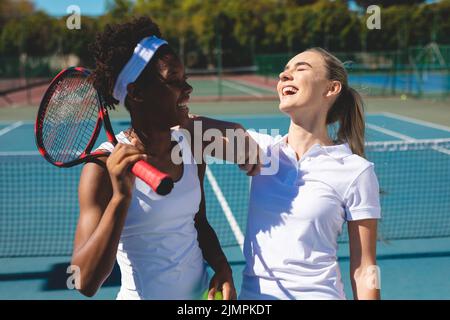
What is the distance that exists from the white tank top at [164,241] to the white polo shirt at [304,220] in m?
0.21

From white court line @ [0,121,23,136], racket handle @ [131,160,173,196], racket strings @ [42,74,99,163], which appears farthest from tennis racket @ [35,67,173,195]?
white court line @ [0,121,23,136]

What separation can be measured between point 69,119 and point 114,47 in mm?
523

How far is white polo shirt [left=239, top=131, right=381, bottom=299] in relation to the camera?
1846mm

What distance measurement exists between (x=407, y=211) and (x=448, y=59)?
12730mm

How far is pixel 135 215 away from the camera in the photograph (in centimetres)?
169

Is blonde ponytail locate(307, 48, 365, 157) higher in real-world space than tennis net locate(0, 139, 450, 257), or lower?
higher

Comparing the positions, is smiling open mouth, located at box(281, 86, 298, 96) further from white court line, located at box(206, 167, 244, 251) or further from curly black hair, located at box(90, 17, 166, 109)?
white court line, located at box(206, 167, 244, 251)

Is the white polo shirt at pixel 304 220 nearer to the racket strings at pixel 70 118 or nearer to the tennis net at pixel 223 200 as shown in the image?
the racket strings at pixel 70 118

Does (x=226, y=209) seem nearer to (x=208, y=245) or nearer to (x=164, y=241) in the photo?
(x=208, y=245)

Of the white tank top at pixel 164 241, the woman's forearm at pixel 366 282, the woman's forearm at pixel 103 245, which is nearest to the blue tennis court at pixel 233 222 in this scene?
the woman's forearm at pixel 366 282

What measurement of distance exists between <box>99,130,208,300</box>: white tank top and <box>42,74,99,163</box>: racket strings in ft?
1.02

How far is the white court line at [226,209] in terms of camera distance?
5.25 metres

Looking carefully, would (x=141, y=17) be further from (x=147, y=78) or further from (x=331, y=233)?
(x=331, y=233)

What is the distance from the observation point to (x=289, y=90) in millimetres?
1973
